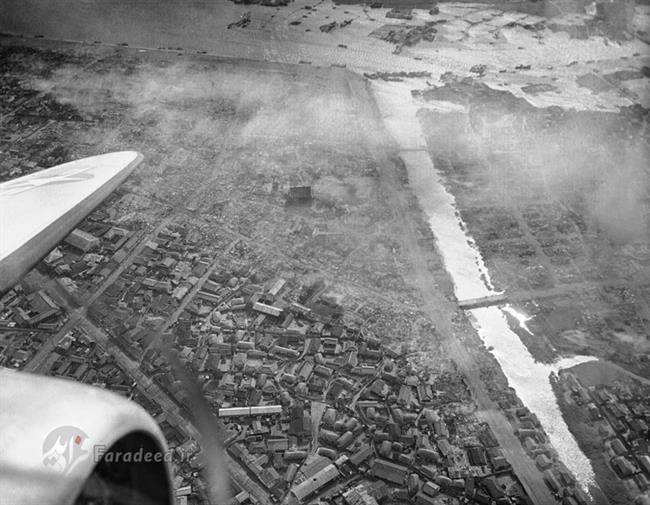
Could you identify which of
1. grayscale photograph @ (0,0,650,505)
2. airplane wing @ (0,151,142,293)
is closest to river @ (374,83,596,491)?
grayscale photograph @ (0,0,650,505)

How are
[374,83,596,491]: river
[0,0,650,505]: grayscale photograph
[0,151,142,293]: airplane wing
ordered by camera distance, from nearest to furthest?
[0,151,142,293]: airplane wing, [0,0,650,505]: grayscale photograph, [374,83,596,491]: river

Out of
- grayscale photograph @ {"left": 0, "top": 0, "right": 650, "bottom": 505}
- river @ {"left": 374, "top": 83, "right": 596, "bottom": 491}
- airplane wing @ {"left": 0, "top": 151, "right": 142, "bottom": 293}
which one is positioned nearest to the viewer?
airplane wing @ {"left": 0, "top": 151, "right": 142, "bottom": 293}

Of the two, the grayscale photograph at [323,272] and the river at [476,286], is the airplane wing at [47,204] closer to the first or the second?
the grayscale photograph at [323,272]

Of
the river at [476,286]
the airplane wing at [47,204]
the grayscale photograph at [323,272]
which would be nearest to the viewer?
the airplane wing at [47,204]

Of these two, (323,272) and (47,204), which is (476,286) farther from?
(47,204)

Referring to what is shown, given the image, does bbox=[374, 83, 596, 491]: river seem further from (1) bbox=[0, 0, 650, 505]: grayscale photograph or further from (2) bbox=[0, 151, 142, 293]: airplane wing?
(2) bbox=[0, 151, 142, 293]: airplane wing

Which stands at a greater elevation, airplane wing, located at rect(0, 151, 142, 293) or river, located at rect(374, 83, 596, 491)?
airplane wing, located at rect(0, 151, 142, 293)

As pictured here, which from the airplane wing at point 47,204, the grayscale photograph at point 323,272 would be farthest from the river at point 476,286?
the airplane wing at point 47,204
